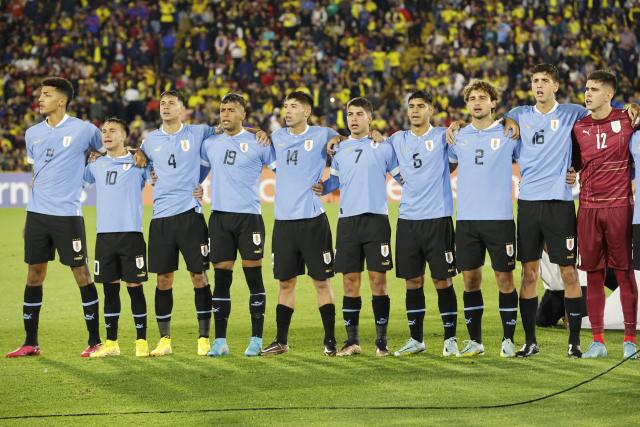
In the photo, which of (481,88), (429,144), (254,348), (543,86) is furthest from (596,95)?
(254,348)

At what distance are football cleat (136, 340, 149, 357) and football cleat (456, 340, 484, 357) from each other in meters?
2.48

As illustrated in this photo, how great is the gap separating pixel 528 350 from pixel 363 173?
6.14 feet

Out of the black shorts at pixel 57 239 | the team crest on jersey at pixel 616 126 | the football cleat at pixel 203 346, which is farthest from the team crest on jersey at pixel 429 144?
the black shorts at pixel 57 239

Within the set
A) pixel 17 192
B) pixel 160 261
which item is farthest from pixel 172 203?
pixel 17 192

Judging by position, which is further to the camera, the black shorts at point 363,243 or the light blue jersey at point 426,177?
the black shorts at point 363,243

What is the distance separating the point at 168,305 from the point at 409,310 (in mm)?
1953

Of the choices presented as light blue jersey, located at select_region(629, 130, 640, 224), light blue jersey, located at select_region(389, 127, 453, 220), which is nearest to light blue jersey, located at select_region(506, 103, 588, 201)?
light blue jersey, located at select_region(629, 130, 640, 224)

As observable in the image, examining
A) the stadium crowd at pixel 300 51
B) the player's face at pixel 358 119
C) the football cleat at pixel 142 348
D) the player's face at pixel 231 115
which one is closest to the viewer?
the player's face at pixel 358 119

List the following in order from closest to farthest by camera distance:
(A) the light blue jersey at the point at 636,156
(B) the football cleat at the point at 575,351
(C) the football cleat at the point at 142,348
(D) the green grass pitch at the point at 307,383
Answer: (D) the green grass pitch at the point at 307,383
(A) the light blue jersey at the point at 636,156
(B) the football cleat at the point at 575,351
(C) the football cleat at the point at 142,348

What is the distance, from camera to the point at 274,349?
30.0 feet

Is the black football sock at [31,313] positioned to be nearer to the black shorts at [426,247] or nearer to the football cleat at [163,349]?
the football cleat at [163,349]

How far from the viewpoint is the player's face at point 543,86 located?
8562 millimetres

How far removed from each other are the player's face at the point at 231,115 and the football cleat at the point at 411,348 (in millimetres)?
2222

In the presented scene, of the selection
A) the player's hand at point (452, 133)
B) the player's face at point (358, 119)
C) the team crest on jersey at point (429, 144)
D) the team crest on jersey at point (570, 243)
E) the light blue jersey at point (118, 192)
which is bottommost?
the team crest on jersey at point (570, 243)
